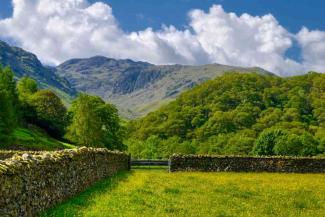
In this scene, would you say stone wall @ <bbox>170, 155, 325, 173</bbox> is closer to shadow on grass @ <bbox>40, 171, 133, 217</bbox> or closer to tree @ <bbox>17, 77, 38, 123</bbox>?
shadow on grass @ <bbox>40, 171, 133, 217</bbox>

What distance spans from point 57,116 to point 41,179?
13714 cm

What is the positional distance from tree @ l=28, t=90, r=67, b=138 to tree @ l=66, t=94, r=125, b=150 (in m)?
17.4

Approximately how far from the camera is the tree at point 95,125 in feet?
390

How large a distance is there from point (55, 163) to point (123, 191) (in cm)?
701

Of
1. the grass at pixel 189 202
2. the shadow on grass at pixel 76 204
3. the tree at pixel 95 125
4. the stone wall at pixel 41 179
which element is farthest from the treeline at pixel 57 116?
the grass at pixel 189 202

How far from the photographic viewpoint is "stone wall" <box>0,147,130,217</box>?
45.4ft

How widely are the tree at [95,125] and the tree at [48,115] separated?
17445 mm

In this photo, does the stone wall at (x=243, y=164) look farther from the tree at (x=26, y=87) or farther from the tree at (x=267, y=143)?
the tree at (x=26, y=87)

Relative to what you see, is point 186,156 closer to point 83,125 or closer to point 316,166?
point 316,166

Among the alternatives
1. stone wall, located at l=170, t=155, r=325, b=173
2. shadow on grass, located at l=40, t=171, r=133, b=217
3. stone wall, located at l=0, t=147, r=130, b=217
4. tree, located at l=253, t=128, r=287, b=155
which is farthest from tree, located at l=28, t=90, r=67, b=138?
shadow on grass, located at l=40, t=171, r=133, b=217

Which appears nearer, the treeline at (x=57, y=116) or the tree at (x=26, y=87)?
the treeline at (x=57, y=116)

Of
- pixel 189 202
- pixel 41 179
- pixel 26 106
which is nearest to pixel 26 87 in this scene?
pixel 26 106

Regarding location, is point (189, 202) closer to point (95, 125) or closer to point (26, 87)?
point (95, 125)

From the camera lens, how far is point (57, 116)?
15238 cm
